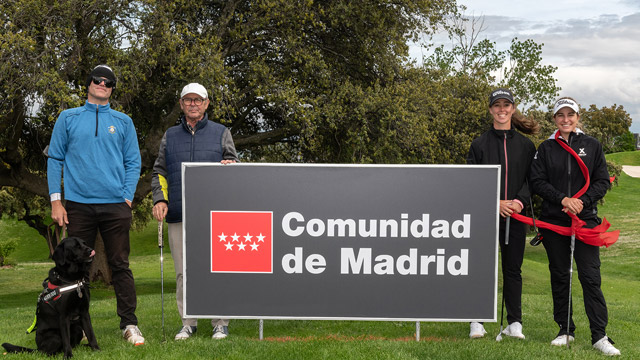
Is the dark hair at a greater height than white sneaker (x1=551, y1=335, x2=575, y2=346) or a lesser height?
greater

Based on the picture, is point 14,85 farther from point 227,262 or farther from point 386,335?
point 386,335

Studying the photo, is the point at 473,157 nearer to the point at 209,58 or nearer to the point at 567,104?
the point at 567,104

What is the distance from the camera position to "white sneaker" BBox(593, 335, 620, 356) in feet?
17.1

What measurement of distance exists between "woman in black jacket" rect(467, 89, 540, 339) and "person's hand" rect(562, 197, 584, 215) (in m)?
0.41

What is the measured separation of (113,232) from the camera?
5.33 m

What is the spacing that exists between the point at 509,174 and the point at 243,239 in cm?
271

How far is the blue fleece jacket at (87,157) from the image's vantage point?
17.0 feet

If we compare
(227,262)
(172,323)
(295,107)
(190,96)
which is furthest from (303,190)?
(295,107)

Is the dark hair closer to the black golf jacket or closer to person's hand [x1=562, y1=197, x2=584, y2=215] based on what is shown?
the black golf jacket

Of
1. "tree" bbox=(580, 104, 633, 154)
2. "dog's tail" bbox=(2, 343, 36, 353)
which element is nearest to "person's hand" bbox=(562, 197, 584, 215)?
"dog's tail" bbox=(2, 343, 36, 353)

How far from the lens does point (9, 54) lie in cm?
1135

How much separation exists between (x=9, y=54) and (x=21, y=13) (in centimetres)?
112

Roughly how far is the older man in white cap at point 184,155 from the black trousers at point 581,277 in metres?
3.31

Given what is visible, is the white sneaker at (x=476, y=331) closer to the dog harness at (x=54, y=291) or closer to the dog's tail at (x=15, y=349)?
the dog harness at (x=54, y=291)
